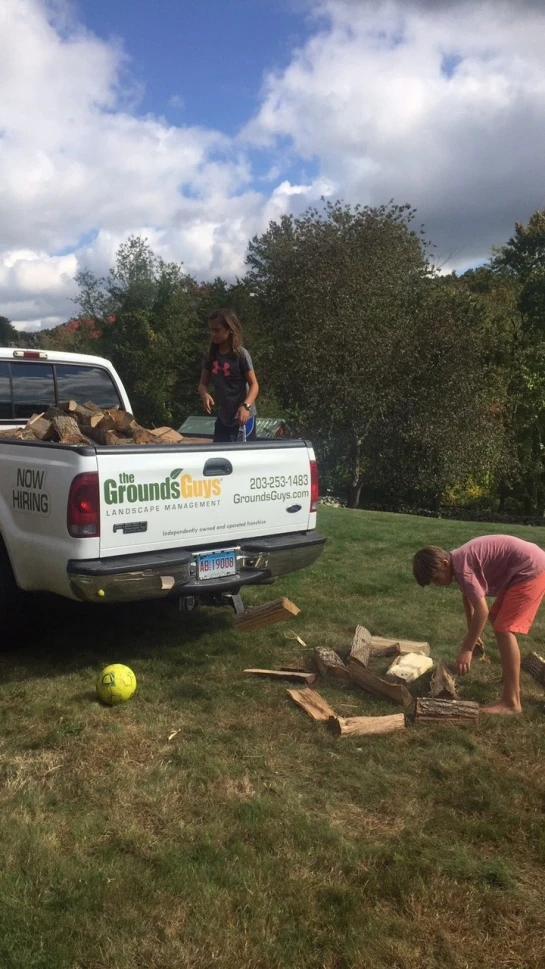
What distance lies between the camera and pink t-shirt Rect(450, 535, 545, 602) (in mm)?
4074

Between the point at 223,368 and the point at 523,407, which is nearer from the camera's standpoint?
the point at 223,368

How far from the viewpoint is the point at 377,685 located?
171 inches

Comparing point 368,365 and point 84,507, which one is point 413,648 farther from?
point 368,365

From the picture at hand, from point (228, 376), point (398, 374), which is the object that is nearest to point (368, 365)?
point (398, 374)

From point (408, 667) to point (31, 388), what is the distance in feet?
11.7

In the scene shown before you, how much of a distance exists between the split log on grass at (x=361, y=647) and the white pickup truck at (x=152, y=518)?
658 mm

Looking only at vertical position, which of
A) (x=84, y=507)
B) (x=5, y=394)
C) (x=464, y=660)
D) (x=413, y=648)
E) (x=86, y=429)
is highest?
(x=5, y=394)

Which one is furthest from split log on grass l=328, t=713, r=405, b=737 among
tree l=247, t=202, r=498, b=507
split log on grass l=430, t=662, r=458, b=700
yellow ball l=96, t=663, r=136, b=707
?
tree l=247, t=202, r=498, b=507

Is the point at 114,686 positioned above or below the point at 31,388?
below

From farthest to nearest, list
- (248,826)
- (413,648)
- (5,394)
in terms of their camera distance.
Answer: (5,394)
(413,648)
(248,826)

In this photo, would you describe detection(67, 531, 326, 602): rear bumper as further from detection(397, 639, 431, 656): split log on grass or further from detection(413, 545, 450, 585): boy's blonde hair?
detection(413, 545, 450, 585): boy's blonde hair

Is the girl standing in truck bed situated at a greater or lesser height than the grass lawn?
greater

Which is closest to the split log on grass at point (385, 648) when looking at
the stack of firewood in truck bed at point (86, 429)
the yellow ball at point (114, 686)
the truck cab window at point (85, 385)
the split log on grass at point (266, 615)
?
the split log on grass at point (266, 615)

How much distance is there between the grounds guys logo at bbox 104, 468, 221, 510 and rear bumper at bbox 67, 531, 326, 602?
327 mm
